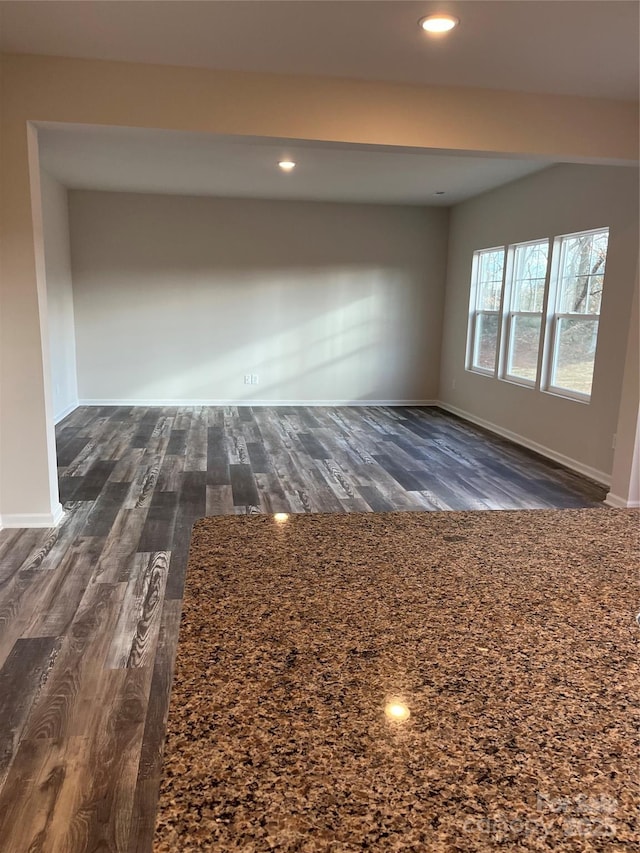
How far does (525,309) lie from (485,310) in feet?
3.04

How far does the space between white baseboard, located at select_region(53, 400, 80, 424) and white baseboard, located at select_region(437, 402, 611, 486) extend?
4.65 meters

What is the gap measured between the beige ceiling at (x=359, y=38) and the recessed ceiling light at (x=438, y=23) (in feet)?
0.14

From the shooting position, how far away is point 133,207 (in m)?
7.34

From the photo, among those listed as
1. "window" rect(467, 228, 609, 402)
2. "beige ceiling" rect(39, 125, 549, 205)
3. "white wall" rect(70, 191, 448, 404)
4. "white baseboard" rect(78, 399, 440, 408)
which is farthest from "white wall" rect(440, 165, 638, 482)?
"white baseboard" rect(78, 399, 440, 408)

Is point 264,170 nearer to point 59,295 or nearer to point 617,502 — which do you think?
point 59,295

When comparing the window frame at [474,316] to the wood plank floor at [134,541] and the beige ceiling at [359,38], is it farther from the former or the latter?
the beige ceiling at [359,38]

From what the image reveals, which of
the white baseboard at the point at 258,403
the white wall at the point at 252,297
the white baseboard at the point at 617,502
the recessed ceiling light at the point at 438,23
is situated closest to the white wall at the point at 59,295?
the white wall at the point at 252,297

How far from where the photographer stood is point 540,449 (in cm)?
575

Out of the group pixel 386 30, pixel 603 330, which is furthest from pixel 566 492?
pixel 386 30

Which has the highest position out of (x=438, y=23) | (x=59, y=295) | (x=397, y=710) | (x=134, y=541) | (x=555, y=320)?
(x=438, y=23)

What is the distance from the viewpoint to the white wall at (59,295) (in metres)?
6.30

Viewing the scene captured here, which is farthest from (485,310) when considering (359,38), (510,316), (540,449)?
(359,38)

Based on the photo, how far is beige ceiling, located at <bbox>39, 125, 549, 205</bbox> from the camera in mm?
5012

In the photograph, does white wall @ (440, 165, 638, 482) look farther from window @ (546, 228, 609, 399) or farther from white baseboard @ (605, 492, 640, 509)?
white baseboard @ (605, 492, 640, 509)
